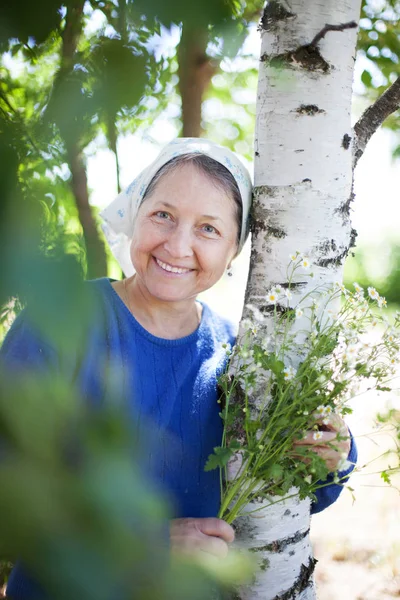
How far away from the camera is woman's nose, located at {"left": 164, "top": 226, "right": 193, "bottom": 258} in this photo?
1749 millimetres

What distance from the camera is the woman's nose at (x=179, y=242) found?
5.74ft

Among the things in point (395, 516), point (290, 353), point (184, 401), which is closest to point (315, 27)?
point (290, 353)

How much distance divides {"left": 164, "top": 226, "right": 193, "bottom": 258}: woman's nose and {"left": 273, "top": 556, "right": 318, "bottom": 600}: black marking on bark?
1.13 m

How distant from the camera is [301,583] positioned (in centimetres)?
182

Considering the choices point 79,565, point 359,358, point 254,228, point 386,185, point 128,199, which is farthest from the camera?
point 386,185

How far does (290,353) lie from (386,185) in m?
6.92

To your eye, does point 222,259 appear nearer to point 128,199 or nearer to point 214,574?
point 128,199

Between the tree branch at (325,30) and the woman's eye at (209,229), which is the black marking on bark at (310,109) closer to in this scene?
the tree branch at (325,30)

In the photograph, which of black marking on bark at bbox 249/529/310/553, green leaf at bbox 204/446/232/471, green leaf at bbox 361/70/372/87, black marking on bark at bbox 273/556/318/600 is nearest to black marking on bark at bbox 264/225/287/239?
green leaf at bbox 204/446/232/471

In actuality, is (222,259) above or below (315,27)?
below

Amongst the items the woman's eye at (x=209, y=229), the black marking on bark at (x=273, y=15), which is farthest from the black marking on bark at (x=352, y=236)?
the black marking on bark at (x=273, y=15)

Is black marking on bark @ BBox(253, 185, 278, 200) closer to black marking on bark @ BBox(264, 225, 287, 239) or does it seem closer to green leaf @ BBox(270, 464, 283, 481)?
black marking on bark @ BBox(264, 225, 287, 239)

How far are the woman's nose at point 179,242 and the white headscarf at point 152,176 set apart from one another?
0.68 ft

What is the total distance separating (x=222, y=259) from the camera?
6.14 ft
